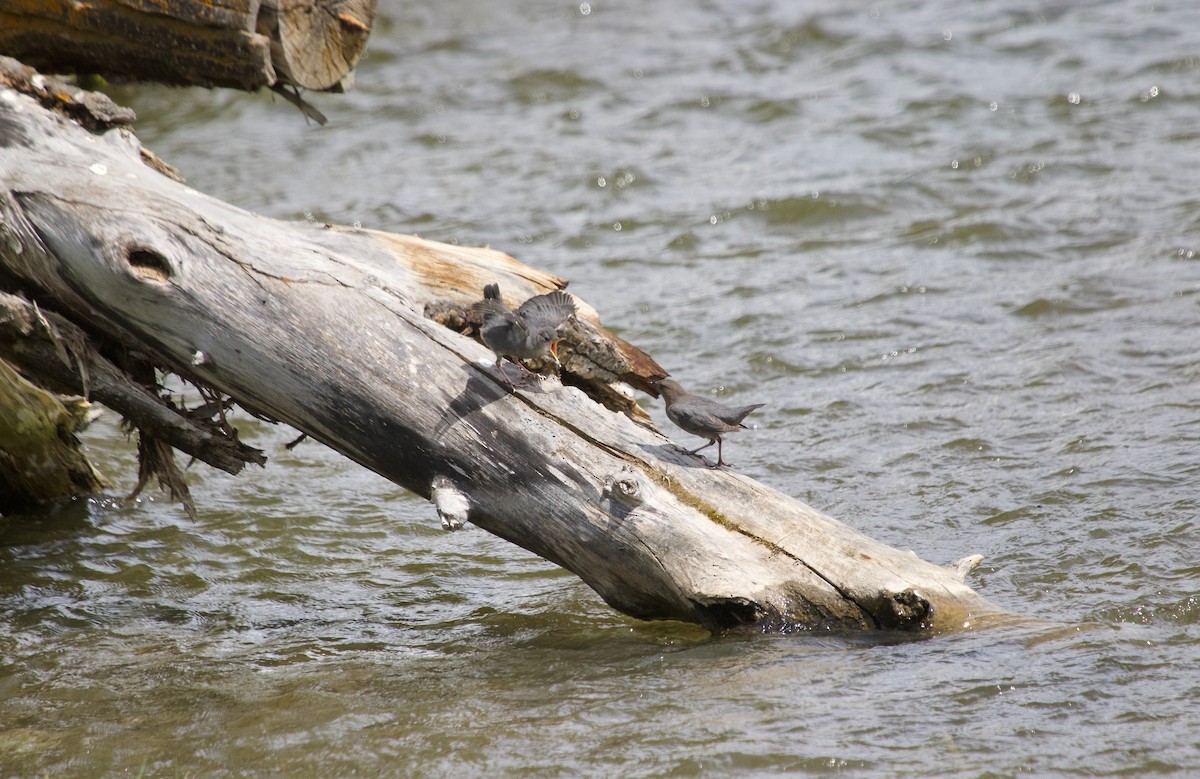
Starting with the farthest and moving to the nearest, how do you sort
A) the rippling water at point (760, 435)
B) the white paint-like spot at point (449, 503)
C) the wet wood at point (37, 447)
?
the wet wood at point (37, 447) < the white paint-like spot at point (449, 503) < the rippling water at point (760, 435)

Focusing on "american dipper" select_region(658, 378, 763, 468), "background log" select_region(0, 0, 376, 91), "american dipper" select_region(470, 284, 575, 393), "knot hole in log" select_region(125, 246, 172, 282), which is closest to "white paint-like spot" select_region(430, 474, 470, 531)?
"american dipper" select_region(470, 284, 575, 393)

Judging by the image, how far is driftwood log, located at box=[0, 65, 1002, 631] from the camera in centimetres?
409

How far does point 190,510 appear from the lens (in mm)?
4840

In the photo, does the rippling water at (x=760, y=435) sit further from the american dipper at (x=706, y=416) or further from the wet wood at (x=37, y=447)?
the american dipper at (x=706, y=416)

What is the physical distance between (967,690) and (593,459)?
1.44 metres

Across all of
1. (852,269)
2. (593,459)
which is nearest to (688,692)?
(593,459)

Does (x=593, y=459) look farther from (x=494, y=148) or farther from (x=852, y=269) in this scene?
(x=494, y=148)

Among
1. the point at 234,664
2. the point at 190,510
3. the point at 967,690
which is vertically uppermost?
the point at 967,690

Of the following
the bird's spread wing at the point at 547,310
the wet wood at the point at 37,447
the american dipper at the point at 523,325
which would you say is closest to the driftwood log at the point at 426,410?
the american dipper at the point at 523,325

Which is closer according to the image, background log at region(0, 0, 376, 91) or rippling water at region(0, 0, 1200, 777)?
rippling water at region(0, 0, 1200, 777)

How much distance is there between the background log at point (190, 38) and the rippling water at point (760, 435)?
82.5 inches

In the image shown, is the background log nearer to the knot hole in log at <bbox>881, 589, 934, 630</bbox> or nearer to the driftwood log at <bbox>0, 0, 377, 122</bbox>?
the driftwood log at <bbox>0, 0, 377, 122</bbox>

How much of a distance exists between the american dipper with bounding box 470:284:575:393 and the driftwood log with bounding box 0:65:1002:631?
0.12 metres

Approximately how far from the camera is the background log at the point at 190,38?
15.4 ft
